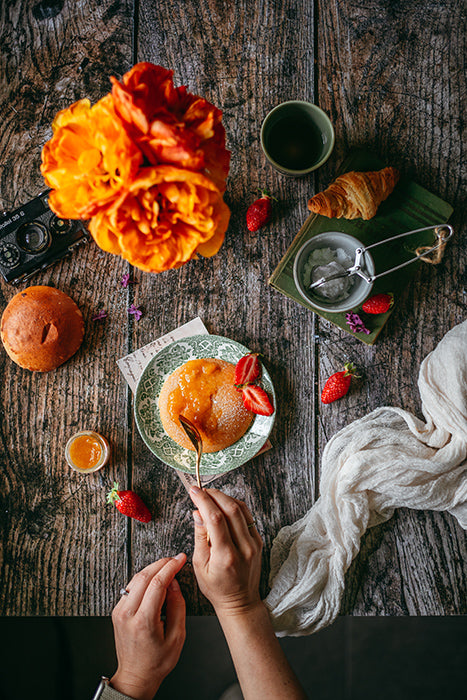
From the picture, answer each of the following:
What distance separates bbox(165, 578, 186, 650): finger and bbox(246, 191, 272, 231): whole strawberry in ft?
2.88

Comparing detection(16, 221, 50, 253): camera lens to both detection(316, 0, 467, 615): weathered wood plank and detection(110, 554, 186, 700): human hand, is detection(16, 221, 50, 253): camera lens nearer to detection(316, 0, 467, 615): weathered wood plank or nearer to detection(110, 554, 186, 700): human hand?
detection(316, 0, 467, 615): weathered wood plank

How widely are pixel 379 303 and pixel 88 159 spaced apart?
72 cm

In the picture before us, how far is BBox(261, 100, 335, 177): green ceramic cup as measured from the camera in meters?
1.04

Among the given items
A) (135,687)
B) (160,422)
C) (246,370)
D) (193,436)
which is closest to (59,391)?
(160,422)

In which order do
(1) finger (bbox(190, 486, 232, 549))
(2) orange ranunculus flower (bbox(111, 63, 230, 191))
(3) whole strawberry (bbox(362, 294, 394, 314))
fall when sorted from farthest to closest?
(3) whole strawberry (bbox(362, 294, 394, 314)) → (1) finger (bbox(190, 486, 232, 549)) → (2) orange ranunculus flower (bbox(111, 63, 230, 191))

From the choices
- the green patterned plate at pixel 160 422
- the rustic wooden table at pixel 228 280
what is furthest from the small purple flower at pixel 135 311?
the green patterned plate at pixel 160 422

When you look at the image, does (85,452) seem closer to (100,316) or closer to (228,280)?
(100,316)

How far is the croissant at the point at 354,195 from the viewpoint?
1.01 metres

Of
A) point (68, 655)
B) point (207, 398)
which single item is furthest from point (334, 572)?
point (68, 655)

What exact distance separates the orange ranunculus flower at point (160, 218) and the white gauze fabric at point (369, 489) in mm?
658

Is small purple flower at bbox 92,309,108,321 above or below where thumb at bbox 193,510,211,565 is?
above

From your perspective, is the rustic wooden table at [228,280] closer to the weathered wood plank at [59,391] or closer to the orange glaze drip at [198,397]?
the weathered wood plank at [59,391]

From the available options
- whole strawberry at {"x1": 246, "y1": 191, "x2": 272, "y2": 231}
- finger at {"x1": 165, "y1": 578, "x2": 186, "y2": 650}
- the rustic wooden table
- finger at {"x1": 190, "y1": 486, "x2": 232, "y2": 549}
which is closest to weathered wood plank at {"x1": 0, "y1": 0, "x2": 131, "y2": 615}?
the rustic wooden table

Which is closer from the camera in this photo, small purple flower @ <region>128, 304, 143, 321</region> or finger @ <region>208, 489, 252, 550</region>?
finger @ <region>208, 489, 252, 550</region>
